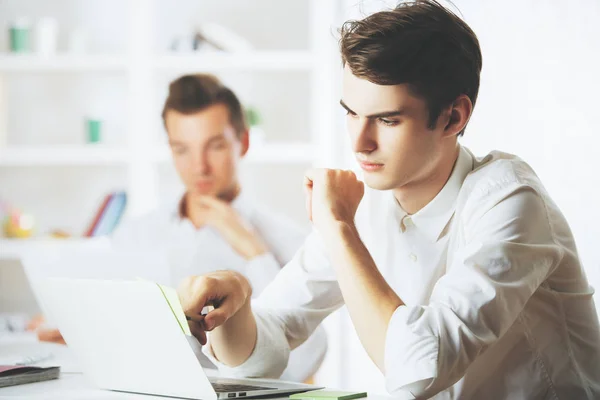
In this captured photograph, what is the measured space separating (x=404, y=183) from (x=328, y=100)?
2106 mm

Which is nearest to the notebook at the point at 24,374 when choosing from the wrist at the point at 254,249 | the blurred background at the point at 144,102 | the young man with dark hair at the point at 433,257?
the young man with dark hair at the point at 433,257

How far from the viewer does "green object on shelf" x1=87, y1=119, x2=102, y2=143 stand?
12.3 ft

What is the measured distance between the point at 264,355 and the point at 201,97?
223 cm

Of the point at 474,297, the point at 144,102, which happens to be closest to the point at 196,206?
the point at 144,102

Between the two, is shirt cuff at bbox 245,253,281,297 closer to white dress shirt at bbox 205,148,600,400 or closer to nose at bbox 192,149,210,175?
nose at bbox 192,149,210,175

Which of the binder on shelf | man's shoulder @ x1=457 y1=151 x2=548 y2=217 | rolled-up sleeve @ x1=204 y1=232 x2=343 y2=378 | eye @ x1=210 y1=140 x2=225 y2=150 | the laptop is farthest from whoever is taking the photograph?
the binder on shelf

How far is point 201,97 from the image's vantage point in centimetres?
368

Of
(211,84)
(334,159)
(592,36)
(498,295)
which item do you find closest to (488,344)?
(498,295)

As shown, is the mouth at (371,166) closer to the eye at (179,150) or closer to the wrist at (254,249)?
the wrist at (254,249)

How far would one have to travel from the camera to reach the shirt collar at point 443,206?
158cm

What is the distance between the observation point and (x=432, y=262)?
1.60m

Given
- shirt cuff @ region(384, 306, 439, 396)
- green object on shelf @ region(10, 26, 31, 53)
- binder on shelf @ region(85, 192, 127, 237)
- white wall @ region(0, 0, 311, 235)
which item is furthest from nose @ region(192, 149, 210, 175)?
shirt cuff @ region(384, 306, 439, 396)

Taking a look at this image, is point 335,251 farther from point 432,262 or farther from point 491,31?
point 491,31

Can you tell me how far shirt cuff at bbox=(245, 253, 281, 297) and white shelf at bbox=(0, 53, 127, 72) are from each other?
3.38 ft
